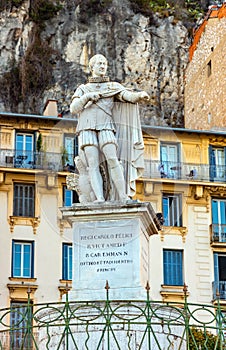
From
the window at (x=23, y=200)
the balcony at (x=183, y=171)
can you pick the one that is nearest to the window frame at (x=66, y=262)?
the window at (x=23, y=200)

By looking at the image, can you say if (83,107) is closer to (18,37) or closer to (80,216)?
(80,216)

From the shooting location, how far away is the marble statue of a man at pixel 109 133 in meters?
15.6

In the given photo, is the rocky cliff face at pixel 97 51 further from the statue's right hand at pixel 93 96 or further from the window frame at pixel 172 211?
the statue's right hand at pixel 93 96

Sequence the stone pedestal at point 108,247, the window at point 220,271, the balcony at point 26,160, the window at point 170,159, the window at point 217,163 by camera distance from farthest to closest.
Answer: the window at point 217,163
the window at point 170,159
the window at point 220,271
the balcony at point 26,160
the stone pedestal at point 108,247

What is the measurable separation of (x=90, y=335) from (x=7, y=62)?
51641mm

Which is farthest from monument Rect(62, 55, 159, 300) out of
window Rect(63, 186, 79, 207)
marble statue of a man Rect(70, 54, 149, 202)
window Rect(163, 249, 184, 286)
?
window Rect(163, 249, 184, 286)

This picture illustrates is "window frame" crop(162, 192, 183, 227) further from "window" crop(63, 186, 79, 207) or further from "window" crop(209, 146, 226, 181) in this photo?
"window" crop(63, 186, 79, 207)

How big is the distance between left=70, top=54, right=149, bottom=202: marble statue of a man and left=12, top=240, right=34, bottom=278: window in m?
20.9

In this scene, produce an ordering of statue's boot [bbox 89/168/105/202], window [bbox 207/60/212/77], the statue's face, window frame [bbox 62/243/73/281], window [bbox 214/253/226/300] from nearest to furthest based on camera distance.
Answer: statue's boot [bbox 89/168/105/202], the statue's face, window frame [bbox 62/243/73/281], window [bbox 214/253/226/300], window [bbox 207/60/212/77]

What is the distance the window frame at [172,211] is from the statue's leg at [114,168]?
860 inches

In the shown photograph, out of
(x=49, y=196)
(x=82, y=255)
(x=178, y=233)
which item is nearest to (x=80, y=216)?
(x=82, y=255)

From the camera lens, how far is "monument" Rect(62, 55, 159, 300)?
14914mm

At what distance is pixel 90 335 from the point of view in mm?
13852

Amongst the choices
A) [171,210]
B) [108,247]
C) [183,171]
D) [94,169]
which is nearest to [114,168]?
[94,169]
